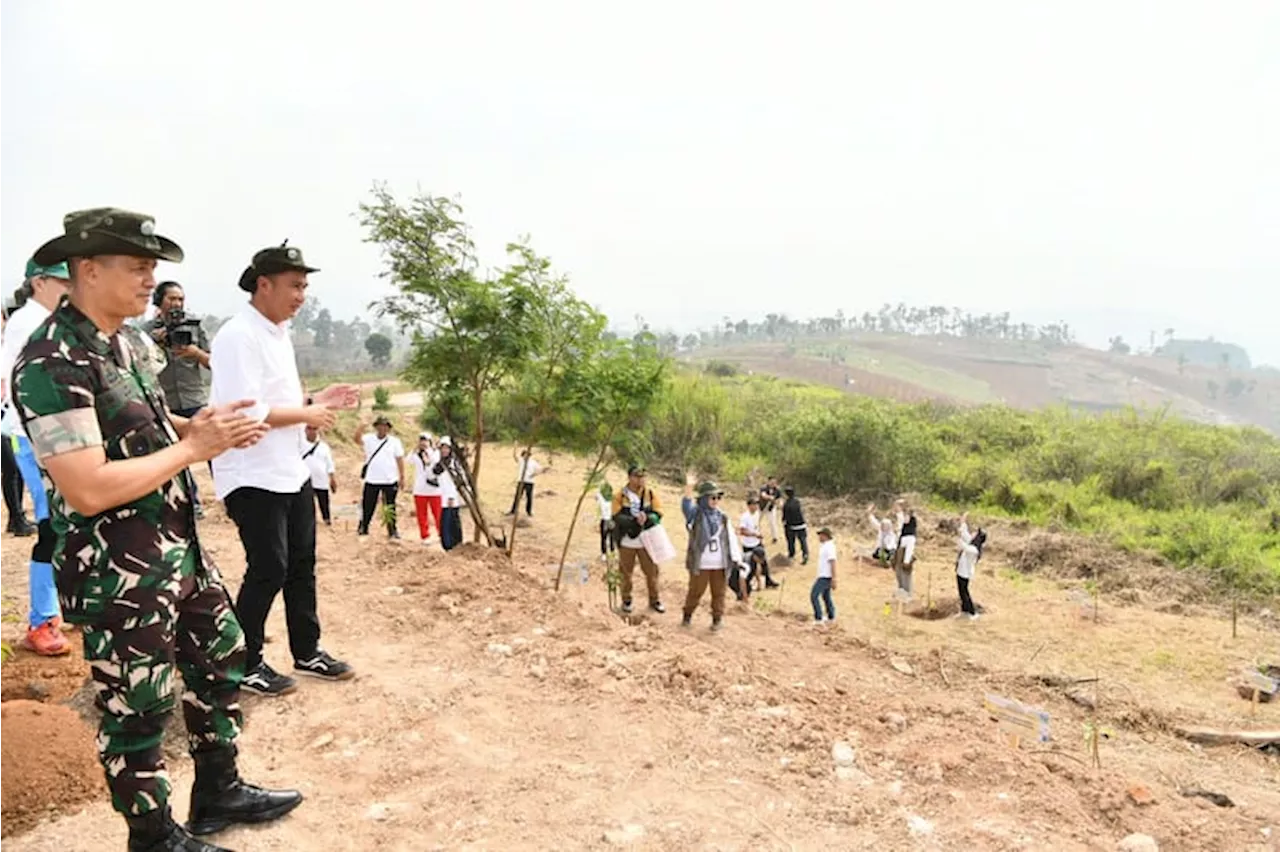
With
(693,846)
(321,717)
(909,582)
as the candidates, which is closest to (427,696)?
(321,717)

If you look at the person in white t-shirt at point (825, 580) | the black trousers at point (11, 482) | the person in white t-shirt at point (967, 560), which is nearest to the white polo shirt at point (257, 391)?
the black trousers at point (11, 482)

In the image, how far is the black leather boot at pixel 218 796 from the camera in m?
2.27

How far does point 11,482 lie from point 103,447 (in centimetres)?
538

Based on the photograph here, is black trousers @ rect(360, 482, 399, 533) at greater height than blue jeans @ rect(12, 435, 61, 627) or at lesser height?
lesser

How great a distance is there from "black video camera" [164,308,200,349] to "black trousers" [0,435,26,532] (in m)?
1.80

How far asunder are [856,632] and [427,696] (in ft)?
25.4

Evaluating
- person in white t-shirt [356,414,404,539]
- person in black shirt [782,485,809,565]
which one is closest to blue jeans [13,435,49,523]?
person in white t-shirt [356,414,404,539]

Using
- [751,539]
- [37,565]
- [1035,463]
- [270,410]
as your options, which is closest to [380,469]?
[751,539]

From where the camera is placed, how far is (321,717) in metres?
3.15

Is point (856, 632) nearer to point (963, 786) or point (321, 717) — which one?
point (963, 786)

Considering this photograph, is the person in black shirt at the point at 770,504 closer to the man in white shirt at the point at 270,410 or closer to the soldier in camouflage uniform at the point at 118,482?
the man in white shirt at the point at 270,410

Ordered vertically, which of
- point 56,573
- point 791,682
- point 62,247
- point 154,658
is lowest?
point 791,682

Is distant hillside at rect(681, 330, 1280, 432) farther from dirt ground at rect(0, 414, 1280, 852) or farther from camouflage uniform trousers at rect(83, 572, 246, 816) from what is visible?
camouflage uniform trousers at rect(83, 572, 246, 816)

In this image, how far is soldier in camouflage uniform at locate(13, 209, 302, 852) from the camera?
178 cm
